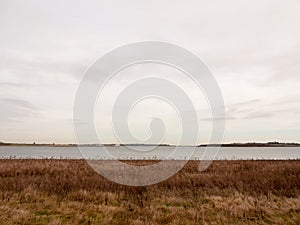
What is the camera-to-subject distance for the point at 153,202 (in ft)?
34.3

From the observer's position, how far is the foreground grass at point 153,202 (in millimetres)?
8047

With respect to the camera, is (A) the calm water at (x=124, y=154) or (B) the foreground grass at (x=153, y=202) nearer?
(B) the foreground grass at (x=153, y=202)

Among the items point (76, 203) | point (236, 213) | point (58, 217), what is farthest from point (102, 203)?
point (236, 213)

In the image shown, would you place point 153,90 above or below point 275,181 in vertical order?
above

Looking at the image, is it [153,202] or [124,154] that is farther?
[124,154]

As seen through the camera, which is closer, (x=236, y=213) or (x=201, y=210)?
(x=236, y=213)

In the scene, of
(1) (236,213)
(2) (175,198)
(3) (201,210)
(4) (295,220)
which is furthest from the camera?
(2) (175,198)

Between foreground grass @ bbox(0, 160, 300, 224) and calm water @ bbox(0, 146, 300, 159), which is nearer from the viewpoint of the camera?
foreground grass @ bbox(0, 160, 300, 224)

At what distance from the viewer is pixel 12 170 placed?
1756cm

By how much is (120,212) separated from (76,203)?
190cm

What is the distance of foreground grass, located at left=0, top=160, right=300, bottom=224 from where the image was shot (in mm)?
8047

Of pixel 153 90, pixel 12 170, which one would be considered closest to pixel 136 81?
pixel 153 90

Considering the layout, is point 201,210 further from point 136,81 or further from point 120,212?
point 136,81

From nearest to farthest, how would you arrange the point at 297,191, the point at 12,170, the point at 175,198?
the point at 175,198 → the point at 297,191 → the point at 12,170
